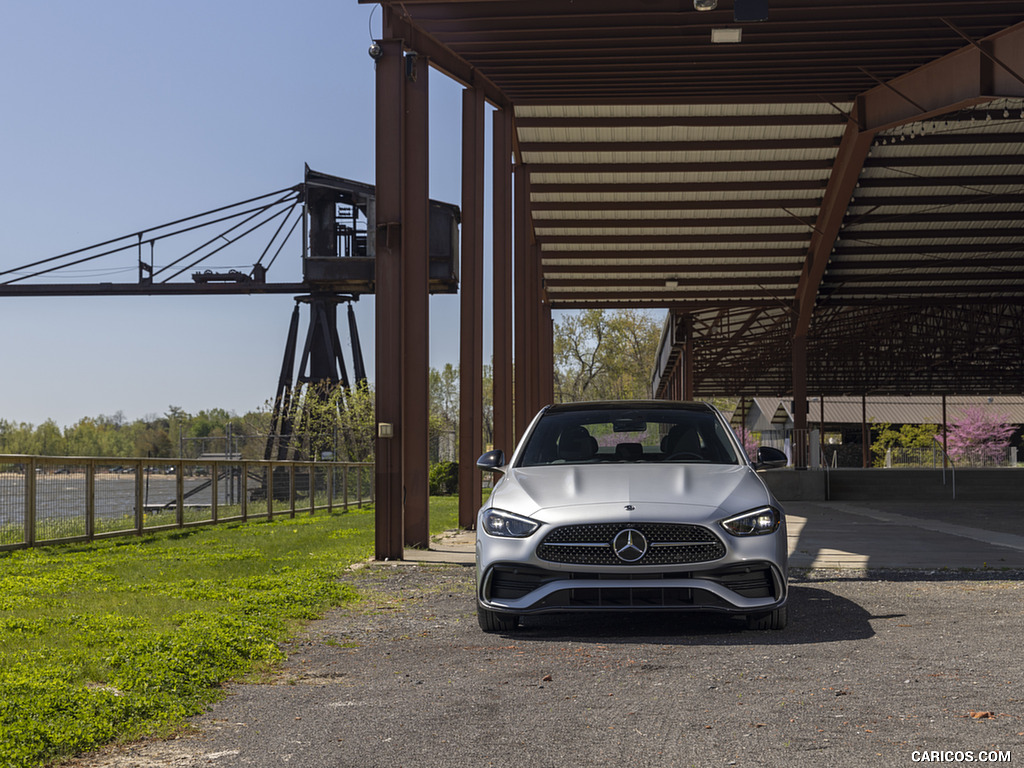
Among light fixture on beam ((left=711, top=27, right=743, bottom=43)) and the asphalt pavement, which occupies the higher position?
light fixture on beam ((left=711, top=27, right=743, bottom=43))

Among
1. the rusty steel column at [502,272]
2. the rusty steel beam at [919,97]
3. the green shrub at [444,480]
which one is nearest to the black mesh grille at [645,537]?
the rusty steel beam at [919,97]

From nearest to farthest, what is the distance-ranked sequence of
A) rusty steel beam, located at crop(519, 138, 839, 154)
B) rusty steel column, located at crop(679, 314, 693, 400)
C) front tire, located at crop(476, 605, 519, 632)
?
1. front tire, located at crop(476, 605, 519, 632)
2. rusty steel beam, located at crop(519, 138, 839, 154)
3. rusty steel column, located at crop(679, 314, 693, 400)

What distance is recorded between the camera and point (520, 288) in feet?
73.4

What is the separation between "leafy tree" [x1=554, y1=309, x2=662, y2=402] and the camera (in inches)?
2980

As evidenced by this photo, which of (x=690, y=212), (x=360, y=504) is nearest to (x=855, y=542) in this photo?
(x=690, y=212)

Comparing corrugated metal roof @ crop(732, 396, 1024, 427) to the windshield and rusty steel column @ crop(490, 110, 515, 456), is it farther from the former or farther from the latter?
the windshield

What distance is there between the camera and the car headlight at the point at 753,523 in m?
6.40

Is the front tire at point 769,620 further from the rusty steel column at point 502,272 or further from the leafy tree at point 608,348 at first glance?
the leafy tree at point 608,348

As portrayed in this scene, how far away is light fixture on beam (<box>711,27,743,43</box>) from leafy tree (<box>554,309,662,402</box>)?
60.1 metres

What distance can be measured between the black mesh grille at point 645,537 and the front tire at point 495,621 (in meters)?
0.62

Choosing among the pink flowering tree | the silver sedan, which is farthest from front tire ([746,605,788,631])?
the pink flowering tree

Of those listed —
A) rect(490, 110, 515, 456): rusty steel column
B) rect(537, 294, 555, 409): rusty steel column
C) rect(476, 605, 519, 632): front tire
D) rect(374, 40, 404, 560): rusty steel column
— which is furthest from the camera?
rect(537, 294, 555, 409): rusty steel column

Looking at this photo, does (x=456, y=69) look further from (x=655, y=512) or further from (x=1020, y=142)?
(x=1020, y=142)

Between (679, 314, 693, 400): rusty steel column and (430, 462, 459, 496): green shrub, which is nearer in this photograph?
(430, 462, 459, 496): green shrub
